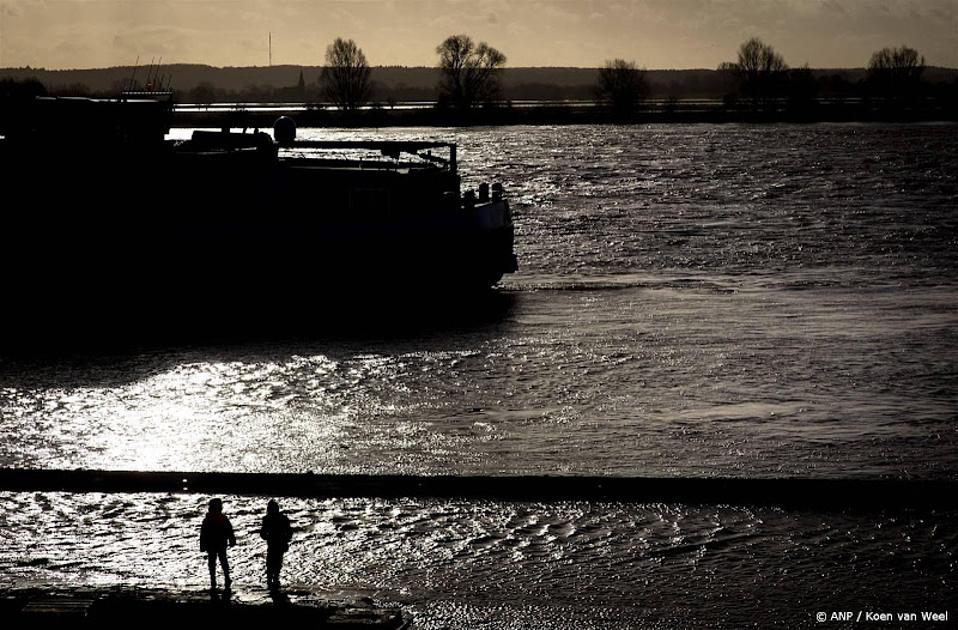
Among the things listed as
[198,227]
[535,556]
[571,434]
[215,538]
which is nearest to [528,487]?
[535,556]

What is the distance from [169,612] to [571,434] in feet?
37.5

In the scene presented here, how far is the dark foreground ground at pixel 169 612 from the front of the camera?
13.3 metres

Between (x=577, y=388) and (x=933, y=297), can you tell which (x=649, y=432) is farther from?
(x=933, y=297)

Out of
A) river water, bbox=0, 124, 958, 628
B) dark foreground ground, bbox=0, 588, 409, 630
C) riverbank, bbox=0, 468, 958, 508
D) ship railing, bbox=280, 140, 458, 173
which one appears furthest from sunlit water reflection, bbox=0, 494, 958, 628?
ship railing, bbox=280, 140, 458, 173

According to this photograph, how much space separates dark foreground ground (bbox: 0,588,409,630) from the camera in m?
13.3

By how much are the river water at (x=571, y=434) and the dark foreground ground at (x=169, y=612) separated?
195 cm

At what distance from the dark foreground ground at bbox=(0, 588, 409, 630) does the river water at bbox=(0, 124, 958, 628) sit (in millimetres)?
1954

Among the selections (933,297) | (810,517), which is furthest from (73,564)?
(933,297)

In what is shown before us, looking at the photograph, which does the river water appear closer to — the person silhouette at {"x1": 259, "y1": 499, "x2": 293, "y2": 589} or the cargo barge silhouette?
the person silhouette at {"x1": 259, "y1": 499, "x2": 293, "y2": 589}

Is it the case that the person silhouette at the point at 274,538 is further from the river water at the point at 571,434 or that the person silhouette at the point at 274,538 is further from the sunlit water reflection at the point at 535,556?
the river water at the point at 571,434

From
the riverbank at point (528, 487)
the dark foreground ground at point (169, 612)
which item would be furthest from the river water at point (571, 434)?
the dark foreground ground at point (169, 612)

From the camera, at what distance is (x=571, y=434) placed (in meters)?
24.1

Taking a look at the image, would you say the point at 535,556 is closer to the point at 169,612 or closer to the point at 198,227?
the point at 169,612

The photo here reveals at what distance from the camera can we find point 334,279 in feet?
133
